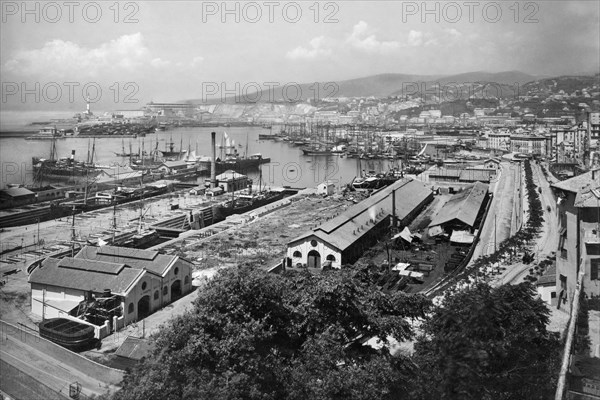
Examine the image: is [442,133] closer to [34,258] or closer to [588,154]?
[588,154]

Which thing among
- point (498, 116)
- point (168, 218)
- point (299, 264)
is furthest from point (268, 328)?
point (498, 116)

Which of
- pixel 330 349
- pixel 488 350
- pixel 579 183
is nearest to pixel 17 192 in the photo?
pixel 330 349

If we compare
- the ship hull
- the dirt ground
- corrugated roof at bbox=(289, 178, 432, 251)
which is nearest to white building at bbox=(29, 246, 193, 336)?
the dirt ground

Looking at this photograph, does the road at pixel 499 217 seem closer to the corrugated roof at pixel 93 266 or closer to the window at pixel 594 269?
the window at pixel 594 269

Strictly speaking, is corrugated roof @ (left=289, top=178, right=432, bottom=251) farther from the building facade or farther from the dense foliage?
the dense foliage

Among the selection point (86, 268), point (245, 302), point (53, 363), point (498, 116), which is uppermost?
point (498, 116)
